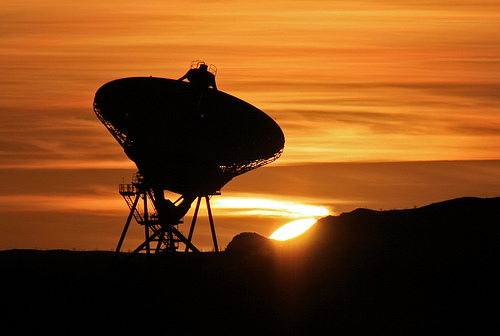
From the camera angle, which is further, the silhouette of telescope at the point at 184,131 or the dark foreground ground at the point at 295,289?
the silhouette of telescope at the point at 184,131

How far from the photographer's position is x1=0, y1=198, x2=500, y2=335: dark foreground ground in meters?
71.4

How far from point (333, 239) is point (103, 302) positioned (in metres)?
28.9

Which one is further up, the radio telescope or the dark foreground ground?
the radio telescope

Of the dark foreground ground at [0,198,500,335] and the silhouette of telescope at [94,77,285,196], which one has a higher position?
the silhouette of telescope at [94,77,285,196]

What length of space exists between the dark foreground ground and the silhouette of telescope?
848cm

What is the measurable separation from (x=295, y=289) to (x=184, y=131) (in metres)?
15.6

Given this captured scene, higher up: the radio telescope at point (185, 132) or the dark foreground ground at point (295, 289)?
the radio telescope at point (185, 132)

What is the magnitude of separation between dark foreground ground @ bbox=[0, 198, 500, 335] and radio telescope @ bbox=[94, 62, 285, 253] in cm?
729

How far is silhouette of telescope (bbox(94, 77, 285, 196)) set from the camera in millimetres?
73938

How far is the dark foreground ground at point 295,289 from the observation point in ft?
234

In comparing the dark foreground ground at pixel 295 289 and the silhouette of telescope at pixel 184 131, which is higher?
the silhouette of telescope at pixel 184 131

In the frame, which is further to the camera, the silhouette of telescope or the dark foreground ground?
the silhouette of telescope

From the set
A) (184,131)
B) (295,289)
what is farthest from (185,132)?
(295,289)

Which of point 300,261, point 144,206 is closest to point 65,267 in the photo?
point 144,206
